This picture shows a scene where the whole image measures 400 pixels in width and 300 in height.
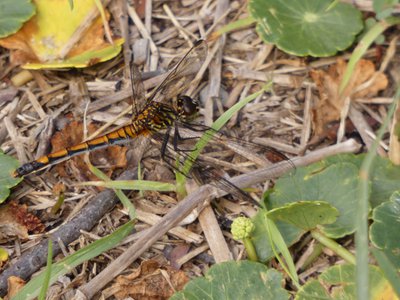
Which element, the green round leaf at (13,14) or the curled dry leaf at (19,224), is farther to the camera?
the green round leaf at (13,14)

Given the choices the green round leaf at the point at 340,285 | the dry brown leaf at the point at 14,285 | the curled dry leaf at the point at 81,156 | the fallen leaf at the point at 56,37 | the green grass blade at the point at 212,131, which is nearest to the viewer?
the green round leaf at the point at 340,285

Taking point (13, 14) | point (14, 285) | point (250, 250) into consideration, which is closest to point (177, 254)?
point (250, 250)

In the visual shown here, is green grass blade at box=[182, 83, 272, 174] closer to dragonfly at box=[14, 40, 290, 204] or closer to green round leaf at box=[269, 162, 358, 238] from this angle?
dragonfly at box=[14, 40, 290, 204]

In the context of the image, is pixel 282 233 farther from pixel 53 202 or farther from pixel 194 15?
pixel 194 15

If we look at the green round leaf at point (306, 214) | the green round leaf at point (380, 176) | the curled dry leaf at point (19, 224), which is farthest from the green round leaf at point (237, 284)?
the curled dry leaf at point (19, 224)

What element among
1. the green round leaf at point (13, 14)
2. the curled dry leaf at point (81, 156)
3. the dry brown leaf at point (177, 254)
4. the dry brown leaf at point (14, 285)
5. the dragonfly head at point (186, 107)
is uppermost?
the green round leaf at point (13, 14)

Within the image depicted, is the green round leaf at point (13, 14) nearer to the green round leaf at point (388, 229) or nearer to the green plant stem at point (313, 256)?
the green plant stem at point (313, 256)

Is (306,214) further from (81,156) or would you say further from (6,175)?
(6,175)
